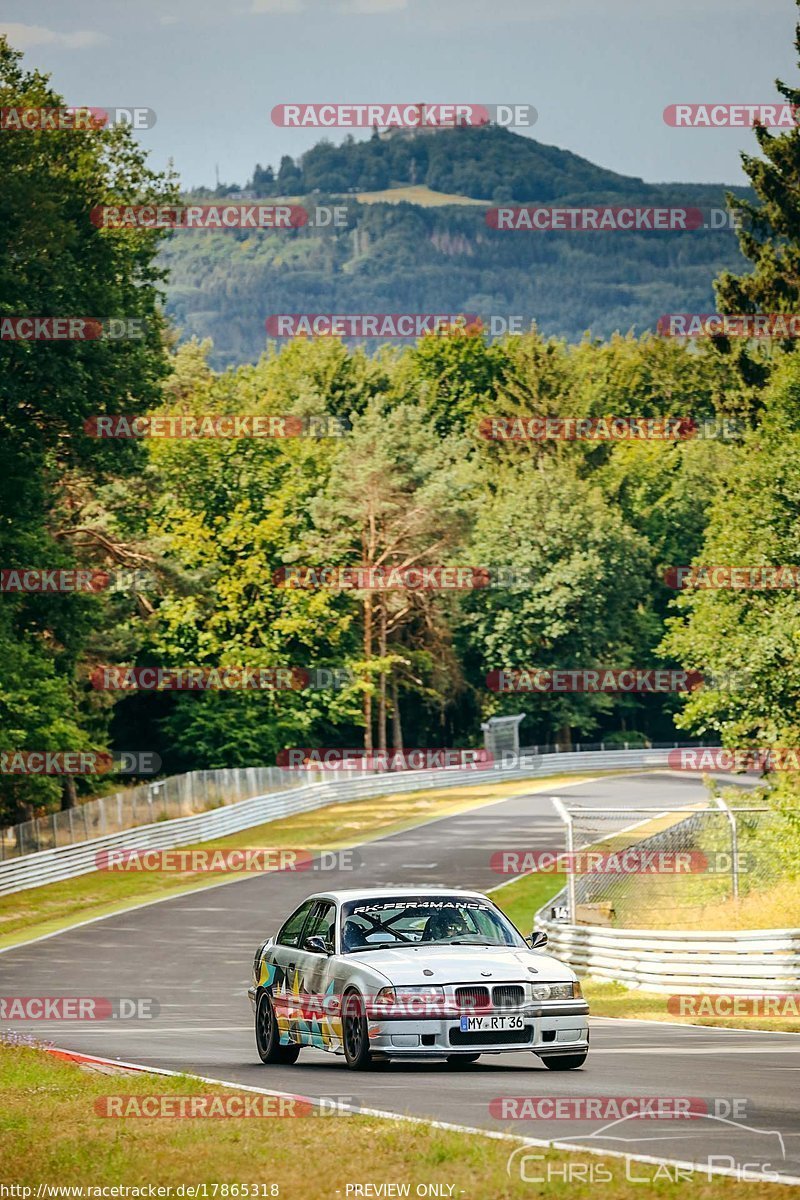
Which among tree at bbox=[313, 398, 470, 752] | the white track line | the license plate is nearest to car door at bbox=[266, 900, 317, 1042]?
the white track line

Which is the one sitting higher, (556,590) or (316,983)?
(316,983)

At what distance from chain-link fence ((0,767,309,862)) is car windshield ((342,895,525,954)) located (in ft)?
107

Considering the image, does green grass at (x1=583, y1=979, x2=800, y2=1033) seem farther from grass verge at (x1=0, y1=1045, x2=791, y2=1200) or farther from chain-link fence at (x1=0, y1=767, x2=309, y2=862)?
chain-link fence at (x1=0, y1=767, x2=309, y2=862)

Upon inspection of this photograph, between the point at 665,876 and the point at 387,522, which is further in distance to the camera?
the point at 387,522

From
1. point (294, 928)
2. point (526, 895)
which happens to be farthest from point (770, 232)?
point (294, 928)

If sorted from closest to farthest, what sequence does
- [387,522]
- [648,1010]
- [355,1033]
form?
[355,1033] → [648,1010] → [387,522]

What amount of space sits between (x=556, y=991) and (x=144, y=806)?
132 ft

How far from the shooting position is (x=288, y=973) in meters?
14.9

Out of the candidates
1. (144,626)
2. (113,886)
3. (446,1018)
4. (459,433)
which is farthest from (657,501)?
(446,1018)

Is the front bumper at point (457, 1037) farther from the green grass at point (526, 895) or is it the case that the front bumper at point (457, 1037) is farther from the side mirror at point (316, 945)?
the green grass at point (526, 895)

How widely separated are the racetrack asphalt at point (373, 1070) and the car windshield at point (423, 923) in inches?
39.0

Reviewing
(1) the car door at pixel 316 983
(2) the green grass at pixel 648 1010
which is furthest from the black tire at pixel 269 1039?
(2) the green grass at pixel 648 1010

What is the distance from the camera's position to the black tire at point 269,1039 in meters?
15.2

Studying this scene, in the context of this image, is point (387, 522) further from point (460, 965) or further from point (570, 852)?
point (460, 965)
